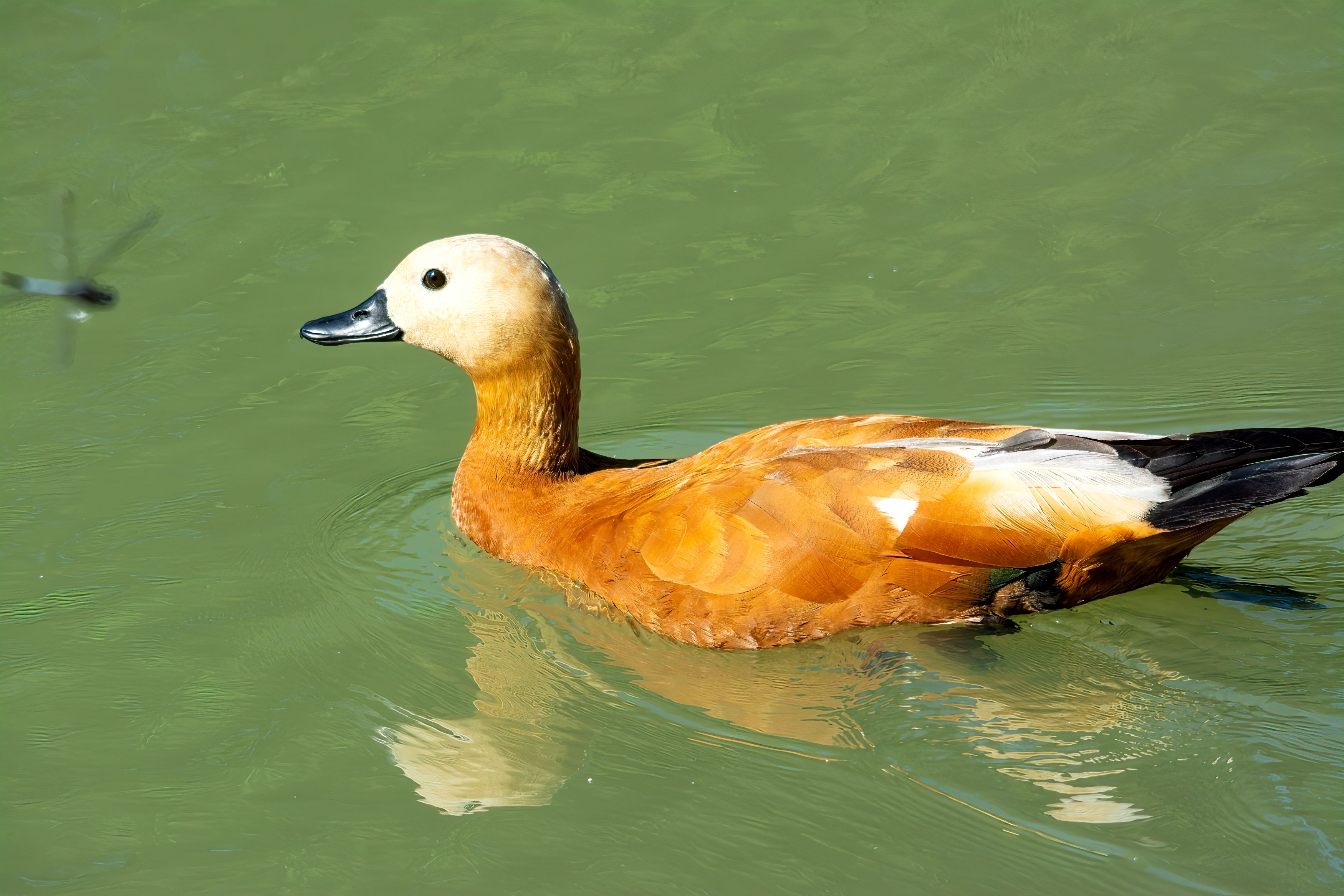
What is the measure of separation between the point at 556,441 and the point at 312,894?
2.21 m

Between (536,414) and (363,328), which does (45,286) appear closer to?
(363,328)

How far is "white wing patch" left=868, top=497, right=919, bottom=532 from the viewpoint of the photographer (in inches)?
173

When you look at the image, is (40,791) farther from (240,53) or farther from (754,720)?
(240,53)

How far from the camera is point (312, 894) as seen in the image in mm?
3590

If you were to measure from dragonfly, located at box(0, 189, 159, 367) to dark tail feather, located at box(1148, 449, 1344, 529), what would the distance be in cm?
449

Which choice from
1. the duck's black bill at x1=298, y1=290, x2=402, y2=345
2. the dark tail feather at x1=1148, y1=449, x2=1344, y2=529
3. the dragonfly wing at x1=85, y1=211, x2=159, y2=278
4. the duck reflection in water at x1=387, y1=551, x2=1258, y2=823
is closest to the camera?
the duck reflection in water at x1=387, y1=551, x2=1258, y2=823

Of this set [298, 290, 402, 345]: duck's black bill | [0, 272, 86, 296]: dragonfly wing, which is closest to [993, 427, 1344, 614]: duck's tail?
[298, 290, 402, 345]: duck's black bill

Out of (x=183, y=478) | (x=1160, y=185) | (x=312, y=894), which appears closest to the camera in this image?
(x=312, y=894)

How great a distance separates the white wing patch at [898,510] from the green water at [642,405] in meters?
0.43

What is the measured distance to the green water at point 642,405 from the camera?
381cm

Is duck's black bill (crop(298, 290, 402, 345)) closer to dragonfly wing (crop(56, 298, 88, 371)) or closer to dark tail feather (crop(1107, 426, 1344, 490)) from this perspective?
dragonfly wing (crop(56, 298, 88, 371))

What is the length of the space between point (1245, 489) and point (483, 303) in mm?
2837

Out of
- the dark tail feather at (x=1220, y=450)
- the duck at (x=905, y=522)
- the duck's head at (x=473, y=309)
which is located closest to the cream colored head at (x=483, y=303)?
the duck's head at (x=473, y=309)

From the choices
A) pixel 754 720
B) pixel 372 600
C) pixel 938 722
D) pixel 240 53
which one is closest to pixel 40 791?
pixel 372 600
